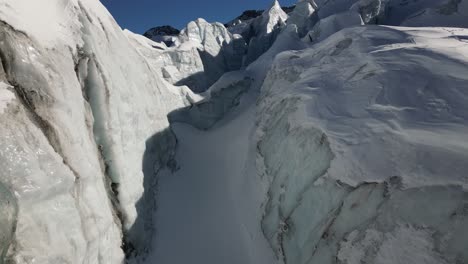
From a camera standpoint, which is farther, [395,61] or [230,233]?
[230,233]

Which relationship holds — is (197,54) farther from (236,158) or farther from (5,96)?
(5,96)

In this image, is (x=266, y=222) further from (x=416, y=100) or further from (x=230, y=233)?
(x=416, y=100)

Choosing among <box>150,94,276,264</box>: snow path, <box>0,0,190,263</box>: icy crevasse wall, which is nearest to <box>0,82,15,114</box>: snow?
<box>0,0,190,263</box>: icy crevasse wall

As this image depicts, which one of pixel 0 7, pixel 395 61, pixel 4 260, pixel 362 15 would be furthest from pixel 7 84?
pixel 362 15

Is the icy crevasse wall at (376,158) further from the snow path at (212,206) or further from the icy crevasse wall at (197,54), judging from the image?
the icy crevasse wall at (197,54)

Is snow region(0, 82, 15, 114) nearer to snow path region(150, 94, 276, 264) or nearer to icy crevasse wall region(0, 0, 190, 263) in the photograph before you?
icy crevasse wall region(0, 0, 190, 263)

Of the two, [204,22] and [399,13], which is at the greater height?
[204,22]

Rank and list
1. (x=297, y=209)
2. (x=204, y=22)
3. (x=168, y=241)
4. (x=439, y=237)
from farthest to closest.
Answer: (x=204, y=22) < (x=168, y=241) < (x=297, y=209) < (x=439, y=237)

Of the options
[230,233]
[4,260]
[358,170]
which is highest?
[4,260]
